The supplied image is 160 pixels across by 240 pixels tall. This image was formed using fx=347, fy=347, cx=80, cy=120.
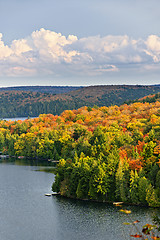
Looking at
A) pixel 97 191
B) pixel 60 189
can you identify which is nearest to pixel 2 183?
pixel 60 189

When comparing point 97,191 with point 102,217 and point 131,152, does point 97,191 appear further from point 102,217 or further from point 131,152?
point 131,152

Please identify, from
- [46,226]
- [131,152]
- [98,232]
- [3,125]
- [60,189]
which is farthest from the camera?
[3,125]

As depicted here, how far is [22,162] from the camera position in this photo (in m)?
134

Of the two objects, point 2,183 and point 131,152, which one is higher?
point 131,152

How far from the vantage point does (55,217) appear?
6512 centimetres

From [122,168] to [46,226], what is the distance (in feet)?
73.7

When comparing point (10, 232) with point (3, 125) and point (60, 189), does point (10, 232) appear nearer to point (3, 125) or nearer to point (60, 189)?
→ point (60, 189)

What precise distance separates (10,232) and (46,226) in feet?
20.9

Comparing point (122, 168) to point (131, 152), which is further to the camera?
point (131, 152)

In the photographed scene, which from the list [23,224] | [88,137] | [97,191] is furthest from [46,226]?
[88,137]

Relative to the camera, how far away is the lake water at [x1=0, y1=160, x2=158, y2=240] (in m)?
56.3

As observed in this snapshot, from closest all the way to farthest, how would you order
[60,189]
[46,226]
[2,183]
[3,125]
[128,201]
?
[46,226] → [128,201] → [60,189] → [2,183] → [3,125]

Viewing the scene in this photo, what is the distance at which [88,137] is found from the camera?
128 m

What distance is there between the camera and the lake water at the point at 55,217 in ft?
185
